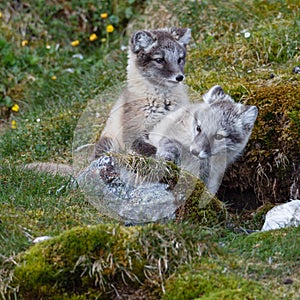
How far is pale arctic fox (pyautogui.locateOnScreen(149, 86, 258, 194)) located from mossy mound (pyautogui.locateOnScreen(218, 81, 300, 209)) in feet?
1.18

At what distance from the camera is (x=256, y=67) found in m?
9.38

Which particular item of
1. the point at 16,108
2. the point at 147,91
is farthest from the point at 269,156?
the point at 16,108

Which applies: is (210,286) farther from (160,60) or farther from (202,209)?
(160,60)

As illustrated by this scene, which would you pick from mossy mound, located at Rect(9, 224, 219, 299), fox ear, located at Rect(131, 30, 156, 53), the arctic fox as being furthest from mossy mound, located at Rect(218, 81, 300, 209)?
mossy mound, located at Rect(9, 224, 219, 299)

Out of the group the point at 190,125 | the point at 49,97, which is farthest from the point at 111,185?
the point at 49,97

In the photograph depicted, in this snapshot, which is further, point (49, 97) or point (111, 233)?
point (49, 97)

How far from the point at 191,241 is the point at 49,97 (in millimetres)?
5935

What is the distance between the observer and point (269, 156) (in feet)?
25.8

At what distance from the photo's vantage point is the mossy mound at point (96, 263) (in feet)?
17.1

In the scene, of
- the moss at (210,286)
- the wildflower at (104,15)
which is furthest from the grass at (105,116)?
the wildflower at (104,15)

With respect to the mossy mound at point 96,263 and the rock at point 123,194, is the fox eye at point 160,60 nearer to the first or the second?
the rock at point 123,194

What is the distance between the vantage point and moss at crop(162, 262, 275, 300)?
488 centimetres

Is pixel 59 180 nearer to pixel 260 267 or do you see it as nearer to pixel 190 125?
pixel 190 125

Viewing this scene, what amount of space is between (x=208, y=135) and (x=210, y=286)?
2.55 metres
